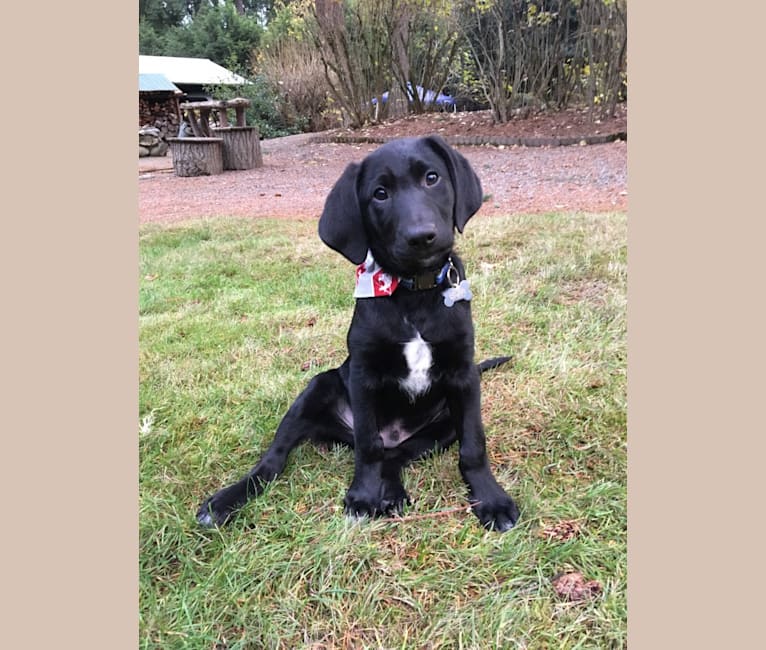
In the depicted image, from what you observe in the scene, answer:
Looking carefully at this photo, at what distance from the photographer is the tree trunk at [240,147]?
12.9 metres

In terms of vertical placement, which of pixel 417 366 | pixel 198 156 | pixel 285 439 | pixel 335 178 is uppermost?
pixel 198 156

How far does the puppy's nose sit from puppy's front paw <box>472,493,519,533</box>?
979mm

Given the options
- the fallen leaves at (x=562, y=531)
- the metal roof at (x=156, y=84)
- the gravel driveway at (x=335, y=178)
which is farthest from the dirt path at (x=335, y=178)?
the metal roof at (x=156, y=84)

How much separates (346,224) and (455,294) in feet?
1.65

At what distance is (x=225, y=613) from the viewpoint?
1.89m

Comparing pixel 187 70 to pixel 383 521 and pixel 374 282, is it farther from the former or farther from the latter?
pixel 383 521

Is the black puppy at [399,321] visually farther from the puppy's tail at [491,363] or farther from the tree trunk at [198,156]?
the tree trunk at [198,156]

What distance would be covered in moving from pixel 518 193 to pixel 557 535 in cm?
702

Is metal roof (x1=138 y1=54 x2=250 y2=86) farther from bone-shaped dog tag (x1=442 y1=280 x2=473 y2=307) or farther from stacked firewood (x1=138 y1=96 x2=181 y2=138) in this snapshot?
bone-shaped dog tag (x1=442 y1=280 x2=473 y2=307)

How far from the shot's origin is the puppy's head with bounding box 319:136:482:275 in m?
2.29

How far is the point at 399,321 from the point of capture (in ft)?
7.77

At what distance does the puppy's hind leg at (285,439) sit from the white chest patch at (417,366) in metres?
0.39

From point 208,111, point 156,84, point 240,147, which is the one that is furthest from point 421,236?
point 156,84

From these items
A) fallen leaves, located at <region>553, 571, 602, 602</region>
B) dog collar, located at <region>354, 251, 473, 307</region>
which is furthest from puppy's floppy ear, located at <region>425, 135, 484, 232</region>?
fallen leaves, located at <region>553, 571, 602, 602</region>
